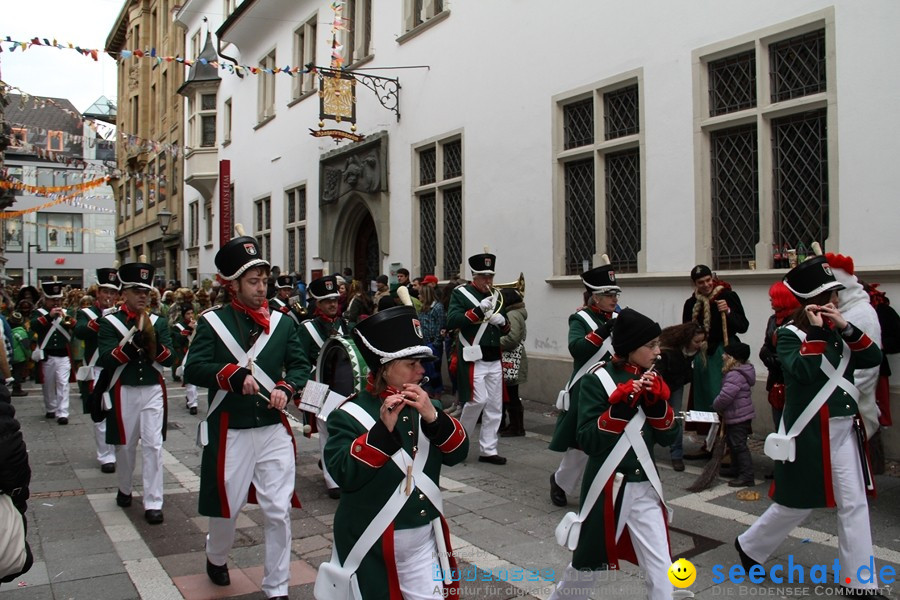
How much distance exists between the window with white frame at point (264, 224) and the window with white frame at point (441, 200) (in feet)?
28.9

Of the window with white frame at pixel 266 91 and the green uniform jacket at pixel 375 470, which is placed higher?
the window with white frame at pixel 266 91

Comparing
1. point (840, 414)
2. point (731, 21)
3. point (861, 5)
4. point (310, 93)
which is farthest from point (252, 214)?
point (840, 414)

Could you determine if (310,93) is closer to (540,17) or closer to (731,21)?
(540,17)

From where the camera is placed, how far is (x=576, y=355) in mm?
6395

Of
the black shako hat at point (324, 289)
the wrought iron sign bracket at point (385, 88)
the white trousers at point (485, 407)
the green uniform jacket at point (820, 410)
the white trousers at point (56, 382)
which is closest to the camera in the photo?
the green uniform jacket at point (820, 410)

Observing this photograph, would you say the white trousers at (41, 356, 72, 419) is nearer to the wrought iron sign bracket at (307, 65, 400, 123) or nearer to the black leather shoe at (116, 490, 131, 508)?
the black leather shoe at (116, 490, 131, 508)

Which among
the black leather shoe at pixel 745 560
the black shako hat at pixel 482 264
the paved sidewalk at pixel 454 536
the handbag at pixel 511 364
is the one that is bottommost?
the paved sidewalk at pixel 454 536

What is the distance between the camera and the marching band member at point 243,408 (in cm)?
439

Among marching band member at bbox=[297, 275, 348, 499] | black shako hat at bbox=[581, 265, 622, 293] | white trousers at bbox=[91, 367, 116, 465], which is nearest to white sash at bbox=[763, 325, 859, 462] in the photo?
black shako hat at bbox=[581, 265, 622, 293]

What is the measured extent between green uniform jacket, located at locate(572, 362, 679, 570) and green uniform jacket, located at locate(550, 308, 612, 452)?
203 centimetres

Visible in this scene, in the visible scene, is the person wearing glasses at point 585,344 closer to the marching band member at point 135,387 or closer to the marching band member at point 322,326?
the marching band member at point 322,326

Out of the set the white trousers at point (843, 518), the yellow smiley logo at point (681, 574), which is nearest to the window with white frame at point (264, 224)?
the white trousers at point (843, 518)

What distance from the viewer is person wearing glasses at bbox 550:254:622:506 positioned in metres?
6.05

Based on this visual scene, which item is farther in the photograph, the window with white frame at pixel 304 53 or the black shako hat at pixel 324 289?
the window with white frame at pixel 304 53
